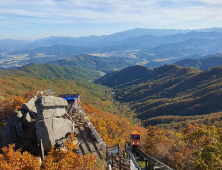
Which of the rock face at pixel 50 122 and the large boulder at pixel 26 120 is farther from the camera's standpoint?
the large boulder at pixel 26 120

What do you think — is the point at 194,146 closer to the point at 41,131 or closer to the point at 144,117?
the point at 41,131

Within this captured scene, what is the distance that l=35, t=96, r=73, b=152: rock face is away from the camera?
62.9 ft

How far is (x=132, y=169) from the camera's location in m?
15.9

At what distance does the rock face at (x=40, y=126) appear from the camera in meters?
19.3

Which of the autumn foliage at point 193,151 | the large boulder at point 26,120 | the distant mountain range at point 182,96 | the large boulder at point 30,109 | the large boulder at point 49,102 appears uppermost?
the large boulder at point 49,102

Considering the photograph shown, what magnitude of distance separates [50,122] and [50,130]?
3.84 ft

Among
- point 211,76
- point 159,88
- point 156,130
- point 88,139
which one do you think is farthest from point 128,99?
point 88,139

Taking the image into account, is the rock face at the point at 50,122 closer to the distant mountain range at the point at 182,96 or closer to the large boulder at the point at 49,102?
the large boulder at the point at 49,102

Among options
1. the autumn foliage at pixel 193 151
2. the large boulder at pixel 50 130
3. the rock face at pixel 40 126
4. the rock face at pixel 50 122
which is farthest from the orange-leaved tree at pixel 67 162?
the autumn foliage at pixel 193 151

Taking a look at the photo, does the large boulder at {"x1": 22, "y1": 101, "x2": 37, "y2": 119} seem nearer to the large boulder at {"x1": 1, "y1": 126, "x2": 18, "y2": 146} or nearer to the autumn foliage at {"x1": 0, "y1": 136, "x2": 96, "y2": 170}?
the large boulder at {"x1": 1, "y1": 126, "x2": 18, "y2": 146}

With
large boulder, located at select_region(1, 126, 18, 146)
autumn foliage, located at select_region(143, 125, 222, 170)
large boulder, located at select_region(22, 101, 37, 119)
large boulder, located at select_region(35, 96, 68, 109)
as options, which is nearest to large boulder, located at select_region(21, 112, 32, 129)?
large boulder, located at select_region(22, 101, 37, 119)

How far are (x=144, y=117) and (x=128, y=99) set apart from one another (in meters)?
64.0

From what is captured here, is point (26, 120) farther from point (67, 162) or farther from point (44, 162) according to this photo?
point (67, 162)

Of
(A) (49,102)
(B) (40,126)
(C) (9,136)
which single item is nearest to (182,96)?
(A) (49,102)
